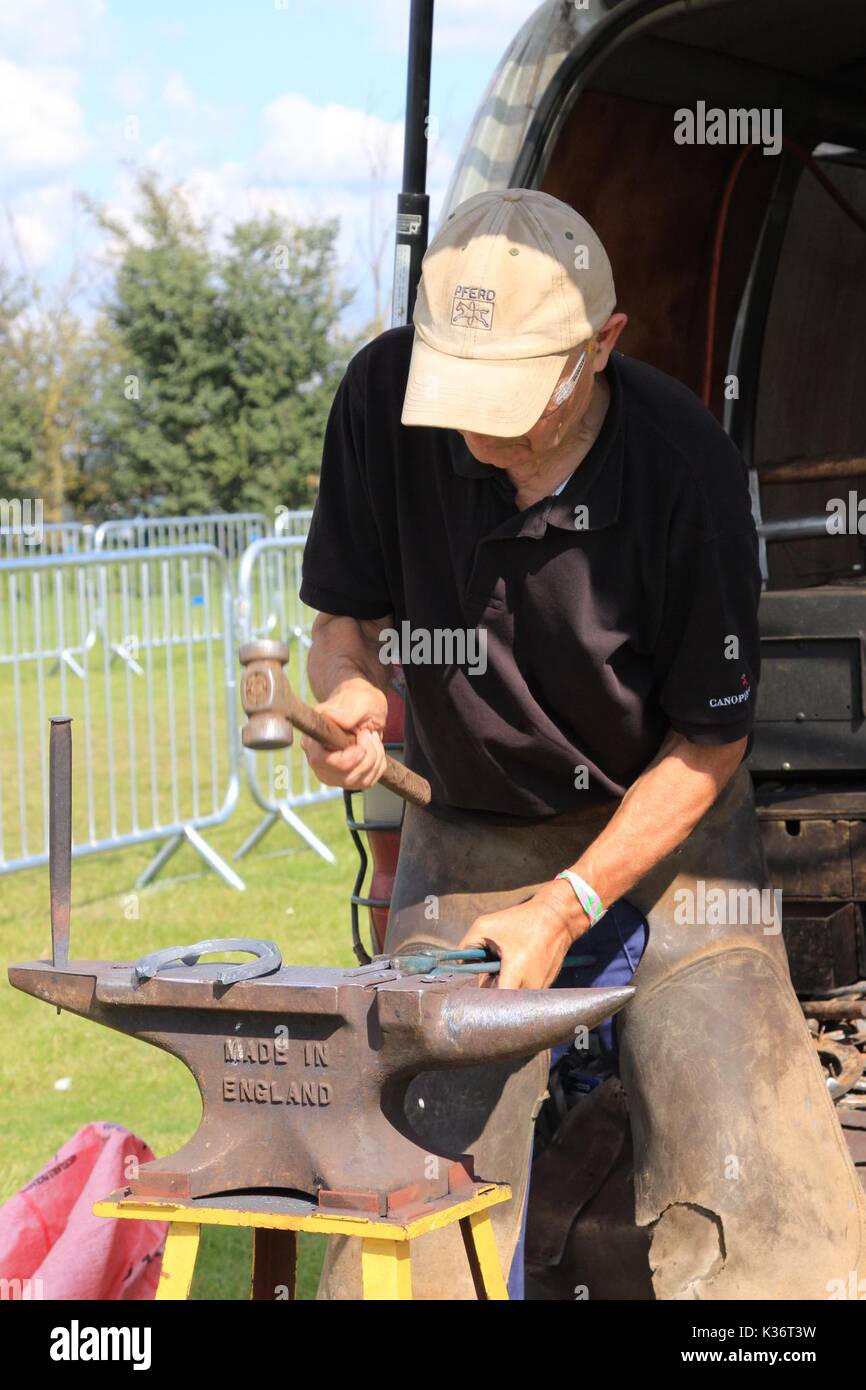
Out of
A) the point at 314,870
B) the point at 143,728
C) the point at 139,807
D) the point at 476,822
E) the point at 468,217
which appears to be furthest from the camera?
the point at 143,728

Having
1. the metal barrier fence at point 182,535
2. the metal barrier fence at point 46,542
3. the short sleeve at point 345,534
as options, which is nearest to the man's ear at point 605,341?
the short sleeve at point 345,534

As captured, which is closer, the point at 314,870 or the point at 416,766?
the point at 416,766

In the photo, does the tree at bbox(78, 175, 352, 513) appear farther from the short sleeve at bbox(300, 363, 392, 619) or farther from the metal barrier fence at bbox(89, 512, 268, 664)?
the short sleeve at bbox(300, 363, 392, 619)

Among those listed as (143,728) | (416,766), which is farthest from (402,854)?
(143,728)

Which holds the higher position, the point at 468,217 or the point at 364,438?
the point at 468,217

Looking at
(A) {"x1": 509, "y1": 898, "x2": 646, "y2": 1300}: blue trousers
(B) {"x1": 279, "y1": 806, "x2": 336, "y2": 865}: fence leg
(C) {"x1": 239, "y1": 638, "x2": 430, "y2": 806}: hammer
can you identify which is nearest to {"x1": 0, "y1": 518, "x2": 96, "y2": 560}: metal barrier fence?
(B) {"x1": 279, "y1": 806, "x2": 336, "y2": 865}: fence leg

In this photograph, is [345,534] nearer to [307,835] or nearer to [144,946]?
[144,946]

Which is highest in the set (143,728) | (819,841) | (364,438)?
(364,438)

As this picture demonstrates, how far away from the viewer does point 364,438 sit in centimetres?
295

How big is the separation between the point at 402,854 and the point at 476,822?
23 cm

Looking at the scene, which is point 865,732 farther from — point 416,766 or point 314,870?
point 314,870

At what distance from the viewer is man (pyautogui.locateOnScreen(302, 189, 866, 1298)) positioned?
2.66 metres

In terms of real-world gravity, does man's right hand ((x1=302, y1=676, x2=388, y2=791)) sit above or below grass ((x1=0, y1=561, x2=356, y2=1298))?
above

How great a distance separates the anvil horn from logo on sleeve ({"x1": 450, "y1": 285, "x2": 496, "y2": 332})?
1.00 metres
